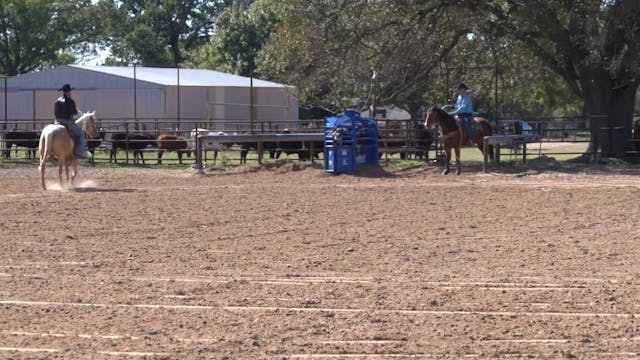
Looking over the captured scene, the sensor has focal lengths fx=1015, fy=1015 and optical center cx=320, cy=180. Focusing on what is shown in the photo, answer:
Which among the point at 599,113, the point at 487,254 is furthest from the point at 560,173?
the point at 487,254

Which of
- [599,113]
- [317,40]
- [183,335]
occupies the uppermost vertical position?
[317,40]

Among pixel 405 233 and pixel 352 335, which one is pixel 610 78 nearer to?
pixel 405 233

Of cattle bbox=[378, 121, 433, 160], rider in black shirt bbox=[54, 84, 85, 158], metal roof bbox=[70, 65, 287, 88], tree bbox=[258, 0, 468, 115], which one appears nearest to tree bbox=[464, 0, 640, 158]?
tree bbox=[258, 0, 468, 115]

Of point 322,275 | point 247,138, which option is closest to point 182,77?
point 247,138

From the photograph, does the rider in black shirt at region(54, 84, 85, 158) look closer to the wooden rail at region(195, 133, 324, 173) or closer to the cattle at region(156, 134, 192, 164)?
the wooden rail at region(195, 133, 324, 173)

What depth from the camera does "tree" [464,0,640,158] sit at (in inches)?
931

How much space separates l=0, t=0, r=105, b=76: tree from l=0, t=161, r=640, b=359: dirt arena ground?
172ft

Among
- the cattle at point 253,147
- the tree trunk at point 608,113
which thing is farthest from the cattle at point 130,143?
the tree trunk at point 608,113

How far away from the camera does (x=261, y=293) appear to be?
8320 millimetres

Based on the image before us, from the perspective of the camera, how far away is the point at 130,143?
99.1 ft

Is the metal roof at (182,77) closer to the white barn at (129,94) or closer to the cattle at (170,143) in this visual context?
the white barn at (129,94)

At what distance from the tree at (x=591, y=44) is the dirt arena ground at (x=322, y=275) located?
7.01 metres

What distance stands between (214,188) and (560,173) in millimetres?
7749

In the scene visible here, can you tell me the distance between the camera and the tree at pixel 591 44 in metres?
23.6
